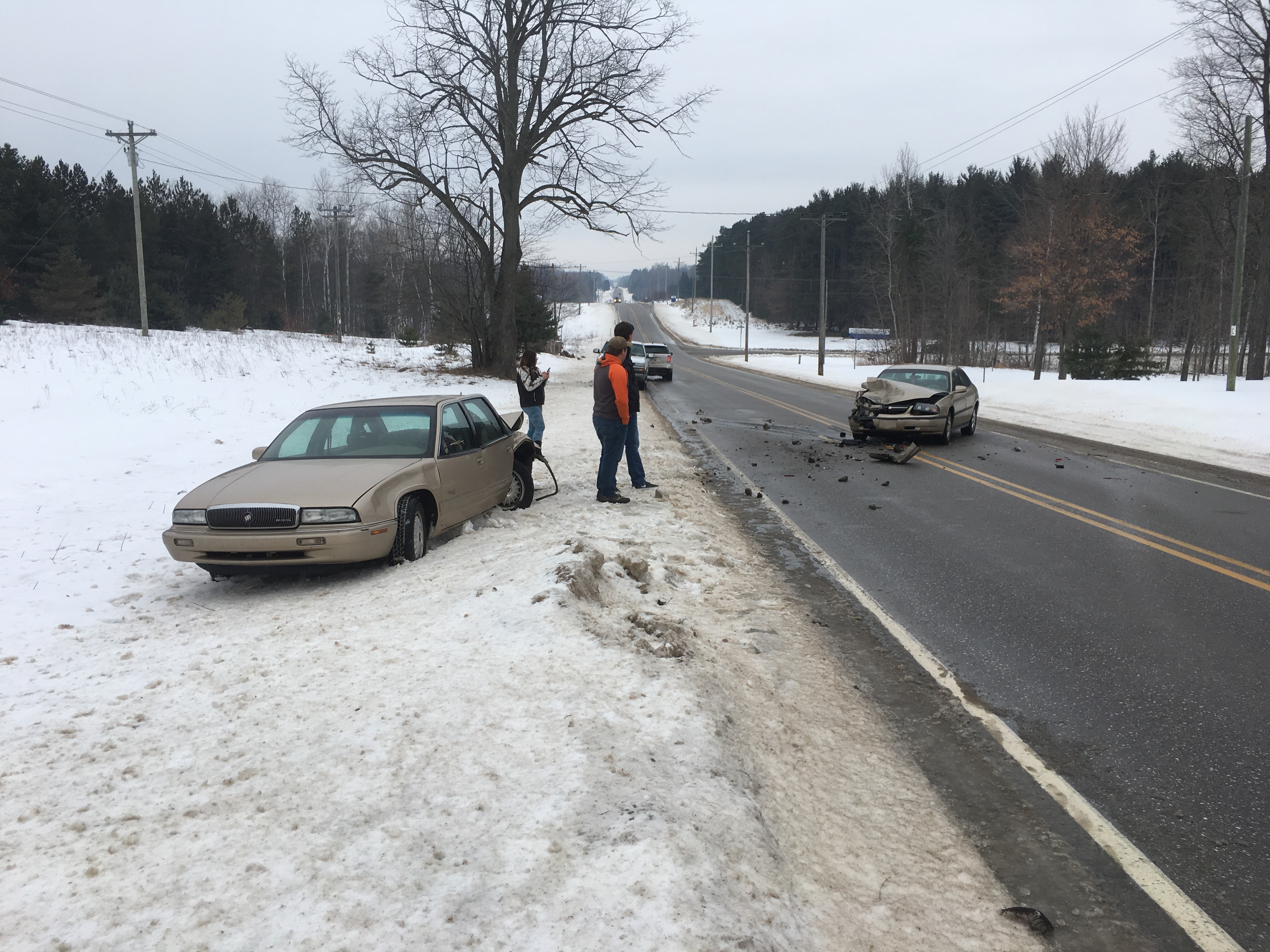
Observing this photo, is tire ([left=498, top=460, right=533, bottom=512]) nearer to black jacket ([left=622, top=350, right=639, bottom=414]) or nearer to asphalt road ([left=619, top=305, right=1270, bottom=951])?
black jacket ([left=622, top=350, right=639, bottom=414])

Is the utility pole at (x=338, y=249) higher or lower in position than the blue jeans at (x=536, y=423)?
higher

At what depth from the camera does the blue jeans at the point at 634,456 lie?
405 inches

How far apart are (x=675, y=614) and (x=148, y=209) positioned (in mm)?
57233

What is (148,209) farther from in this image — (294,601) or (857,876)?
(857,876)

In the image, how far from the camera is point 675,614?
5.89 m

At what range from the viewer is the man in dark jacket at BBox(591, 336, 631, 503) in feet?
31.1

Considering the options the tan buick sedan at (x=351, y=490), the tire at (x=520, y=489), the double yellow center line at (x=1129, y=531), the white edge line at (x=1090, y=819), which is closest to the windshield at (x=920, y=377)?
the double yellow center line at (x=1129, y=531)

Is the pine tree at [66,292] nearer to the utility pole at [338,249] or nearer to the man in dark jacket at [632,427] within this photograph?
the utility pole at [338,249]

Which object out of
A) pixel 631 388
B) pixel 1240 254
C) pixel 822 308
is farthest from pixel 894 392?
pixel 822 308

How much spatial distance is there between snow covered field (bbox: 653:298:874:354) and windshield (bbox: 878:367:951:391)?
55.9 metres

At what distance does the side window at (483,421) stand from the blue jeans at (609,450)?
1.15m

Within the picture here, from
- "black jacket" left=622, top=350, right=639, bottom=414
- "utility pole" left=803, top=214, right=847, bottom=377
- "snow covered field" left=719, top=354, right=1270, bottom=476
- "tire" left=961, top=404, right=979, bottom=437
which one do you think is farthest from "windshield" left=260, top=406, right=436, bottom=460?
"utility pole" left=803, top=214, right=847, bottom=377

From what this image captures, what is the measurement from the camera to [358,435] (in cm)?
791

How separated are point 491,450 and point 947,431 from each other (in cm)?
1050
